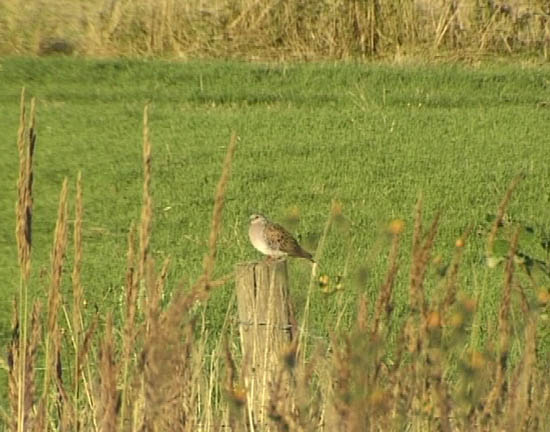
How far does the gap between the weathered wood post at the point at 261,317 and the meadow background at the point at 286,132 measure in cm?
125

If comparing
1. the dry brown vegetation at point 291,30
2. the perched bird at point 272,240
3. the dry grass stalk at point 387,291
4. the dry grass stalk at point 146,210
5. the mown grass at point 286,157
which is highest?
the dry grass stalk at point 146,210

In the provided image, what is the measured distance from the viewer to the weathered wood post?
3711mm

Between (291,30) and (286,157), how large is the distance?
4.00 metres

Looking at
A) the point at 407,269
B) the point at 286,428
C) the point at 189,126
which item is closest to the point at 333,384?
the point at 286,428

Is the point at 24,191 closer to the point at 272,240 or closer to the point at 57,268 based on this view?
the point at 57,268

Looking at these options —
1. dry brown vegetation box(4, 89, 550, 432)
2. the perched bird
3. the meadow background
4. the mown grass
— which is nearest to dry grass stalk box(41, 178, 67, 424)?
dry brown vegetation box(4, 89, 550, 432)

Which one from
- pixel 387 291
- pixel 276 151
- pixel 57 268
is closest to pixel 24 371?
pixel 57 268

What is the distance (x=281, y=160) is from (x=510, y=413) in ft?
24.6

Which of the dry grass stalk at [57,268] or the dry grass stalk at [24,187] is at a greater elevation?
the dry grass stalk at [24,187]

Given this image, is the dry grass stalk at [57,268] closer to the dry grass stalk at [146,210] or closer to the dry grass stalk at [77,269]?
the dry grass stalk at [77,269]

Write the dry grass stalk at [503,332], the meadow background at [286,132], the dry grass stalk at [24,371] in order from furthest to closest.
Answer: the meadow background at [286,132], the dry grass stalk at [24,371], the dry grass stalk at [503,332]

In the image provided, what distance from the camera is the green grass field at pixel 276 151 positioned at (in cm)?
837

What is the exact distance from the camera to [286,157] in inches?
403

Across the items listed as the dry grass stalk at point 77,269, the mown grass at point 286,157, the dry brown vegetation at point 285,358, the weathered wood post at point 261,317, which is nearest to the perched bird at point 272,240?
the mown grass at point 286,157
